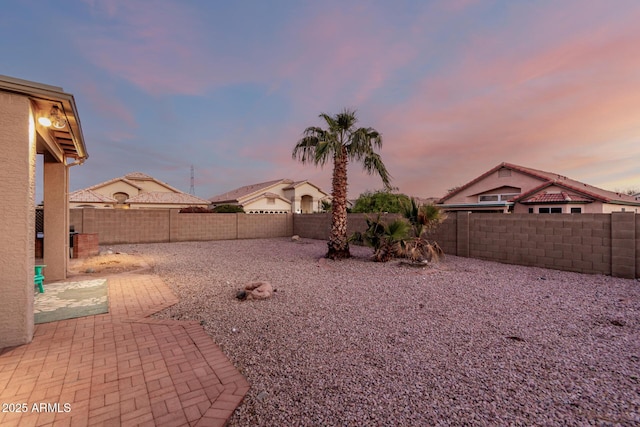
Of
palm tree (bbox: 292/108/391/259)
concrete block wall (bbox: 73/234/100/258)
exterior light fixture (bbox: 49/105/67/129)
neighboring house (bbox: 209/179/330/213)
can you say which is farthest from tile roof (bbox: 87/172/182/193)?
exterior light fixture (bbox: 49/105/67/129)

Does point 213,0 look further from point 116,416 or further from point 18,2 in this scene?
point 116,416

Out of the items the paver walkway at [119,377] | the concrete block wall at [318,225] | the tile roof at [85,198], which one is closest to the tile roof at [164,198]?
the tile roof at [85,198]

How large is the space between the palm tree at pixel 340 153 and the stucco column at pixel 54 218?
6835 millimetres

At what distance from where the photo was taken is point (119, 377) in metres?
2.89

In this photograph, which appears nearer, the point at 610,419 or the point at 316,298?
the point at 610,419

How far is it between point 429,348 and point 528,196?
75.4 feet

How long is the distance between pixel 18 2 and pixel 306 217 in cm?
1540

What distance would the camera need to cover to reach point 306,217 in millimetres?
19844

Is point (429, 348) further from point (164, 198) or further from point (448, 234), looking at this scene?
point (164, 198)

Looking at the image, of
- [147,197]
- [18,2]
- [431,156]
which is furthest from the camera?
[147,197]

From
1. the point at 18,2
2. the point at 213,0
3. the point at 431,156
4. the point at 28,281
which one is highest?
the point at 213,0

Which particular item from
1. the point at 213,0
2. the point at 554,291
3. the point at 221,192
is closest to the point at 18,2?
the point at 213,0

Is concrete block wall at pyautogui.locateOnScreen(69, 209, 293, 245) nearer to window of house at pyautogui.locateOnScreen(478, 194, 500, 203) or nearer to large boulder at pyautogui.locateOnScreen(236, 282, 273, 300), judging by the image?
large boulder at pyautogui.locateOnScreen(236, 282, 273, 300)

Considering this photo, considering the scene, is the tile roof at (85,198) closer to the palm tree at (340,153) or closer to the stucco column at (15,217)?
the palm tree at (340,153)
